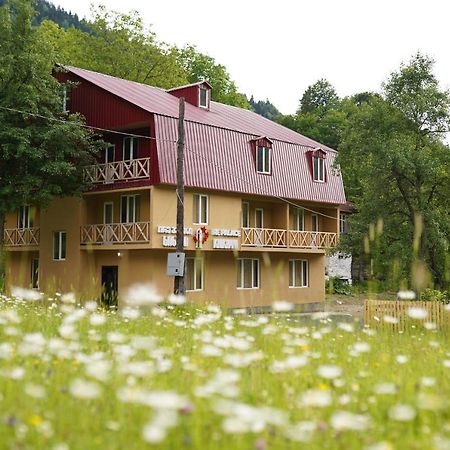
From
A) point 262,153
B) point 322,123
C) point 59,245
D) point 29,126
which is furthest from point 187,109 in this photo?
point 322,123

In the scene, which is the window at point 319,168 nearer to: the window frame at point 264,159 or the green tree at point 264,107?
the window frame at point 264,159

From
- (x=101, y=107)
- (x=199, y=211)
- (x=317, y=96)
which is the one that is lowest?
(x=199, y=211)

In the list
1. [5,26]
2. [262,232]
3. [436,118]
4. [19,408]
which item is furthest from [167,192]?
[19,408]

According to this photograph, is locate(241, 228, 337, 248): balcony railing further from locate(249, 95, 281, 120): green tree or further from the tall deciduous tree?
locate(249, 95, 281, 120): green tree

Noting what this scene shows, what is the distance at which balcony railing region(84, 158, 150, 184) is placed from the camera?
32.3m

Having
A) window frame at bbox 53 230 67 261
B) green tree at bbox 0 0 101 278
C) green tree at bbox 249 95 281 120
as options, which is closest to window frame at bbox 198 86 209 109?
green tree at bbox 0 0 101 278

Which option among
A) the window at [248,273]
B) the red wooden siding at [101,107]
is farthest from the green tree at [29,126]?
the window at [248,273]

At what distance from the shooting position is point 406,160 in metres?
30.9

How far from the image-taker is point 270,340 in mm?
8047

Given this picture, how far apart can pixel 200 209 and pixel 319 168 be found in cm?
968

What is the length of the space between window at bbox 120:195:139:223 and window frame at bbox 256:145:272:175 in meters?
6.62

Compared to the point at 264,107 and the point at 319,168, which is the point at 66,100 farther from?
the point at 264,107

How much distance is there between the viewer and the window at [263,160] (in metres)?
37.1

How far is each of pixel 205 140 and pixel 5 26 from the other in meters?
10.1
